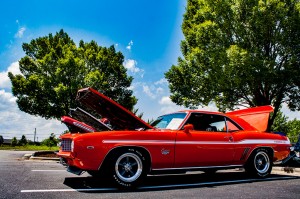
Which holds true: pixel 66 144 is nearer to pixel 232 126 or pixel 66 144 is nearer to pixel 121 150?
pixel 121 150

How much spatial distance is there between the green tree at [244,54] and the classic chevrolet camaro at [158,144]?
8.33m

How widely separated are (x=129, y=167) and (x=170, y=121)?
1614mm

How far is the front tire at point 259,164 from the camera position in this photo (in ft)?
23.3

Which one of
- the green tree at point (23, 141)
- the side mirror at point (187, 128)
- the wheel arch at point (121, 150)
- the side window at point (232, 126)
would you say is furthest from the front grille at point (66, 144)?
the green tree at point (23, 141)

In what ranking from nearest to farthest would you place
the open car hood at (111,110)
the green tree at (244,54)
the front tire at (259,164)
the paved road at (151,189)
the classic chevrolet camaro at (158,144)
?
the paved road at (151,189)
the classic chevrolet camaro at (158,144)
the open car hood at (111,110)
the front tire at (259,164)
the green tree at (244,54)

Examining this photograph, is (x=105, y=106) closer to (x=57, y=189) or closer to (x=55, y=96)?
(x=57, y=189)

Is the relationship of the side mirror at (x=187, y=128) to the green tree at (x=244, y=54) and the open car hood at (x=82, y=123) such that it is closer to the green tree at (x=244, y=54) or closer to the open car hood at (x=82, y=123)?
the open car hood at (x=82, y=123)

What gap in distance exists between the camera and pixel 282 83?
1605 centimetres

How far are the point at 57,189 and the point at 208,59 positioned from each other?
46.4 feet

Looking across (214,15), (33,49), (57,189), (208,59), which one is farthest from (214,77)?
(33,49)

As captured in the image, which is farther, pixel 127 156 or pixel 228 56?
pixel 228 56

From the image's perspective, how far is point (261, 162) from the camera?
7.29m

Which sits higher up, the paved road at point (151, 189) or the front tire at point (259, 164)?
the front tire at point (259, 164)

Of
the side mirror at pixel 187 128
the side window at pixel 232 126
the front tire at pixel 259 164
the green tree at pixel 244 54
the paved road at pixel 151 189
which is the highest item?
the green tree at pixel 244 54
